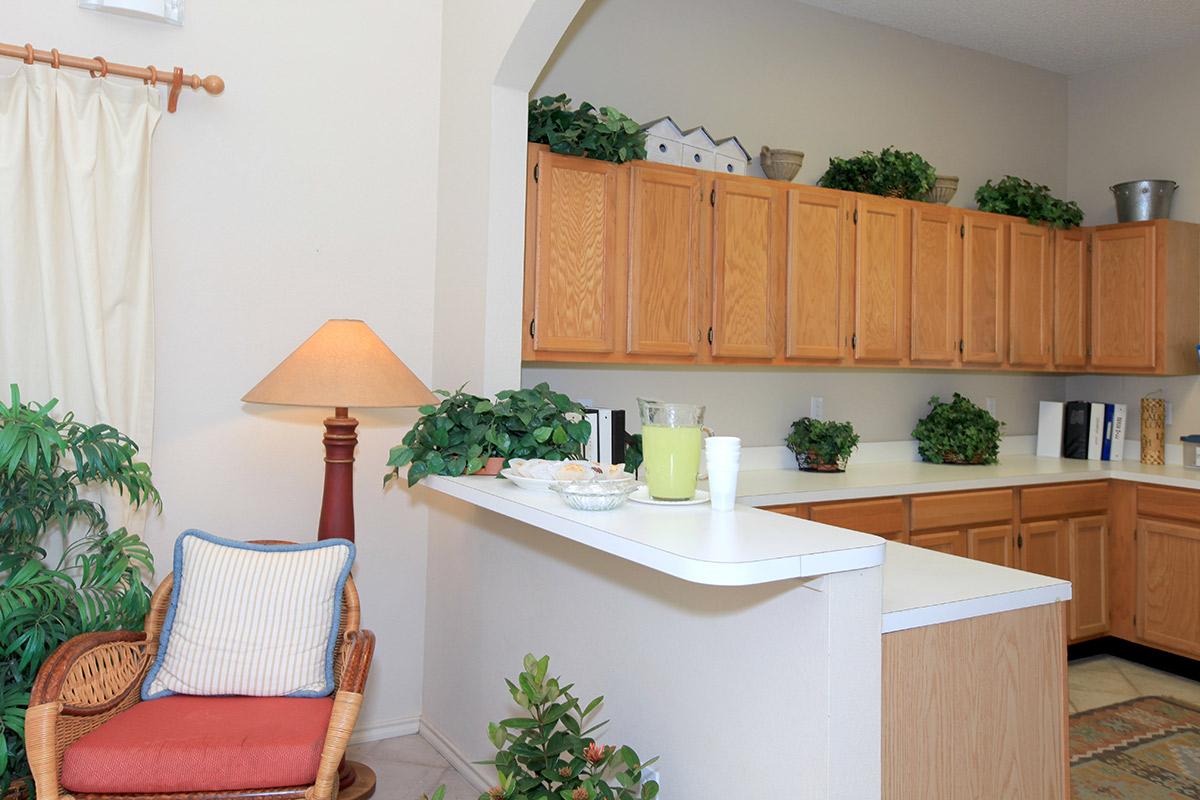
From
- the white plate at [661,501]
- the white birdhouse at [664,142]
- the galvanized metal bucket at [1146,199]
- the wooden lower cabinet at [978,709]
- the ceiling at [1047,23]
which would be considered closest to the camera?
the wooden lower cabinet at [978,709]

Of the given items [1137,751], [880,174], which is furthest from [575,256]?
[1137,751]

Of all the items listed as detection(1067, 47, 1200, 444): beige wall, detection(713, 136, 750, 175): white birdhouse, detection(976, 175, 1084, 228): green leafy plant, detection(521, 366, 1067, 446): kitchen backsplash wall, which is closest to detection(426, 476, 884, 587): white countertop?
detection(521, 366, 1067, 446): kitchen backsplash wall

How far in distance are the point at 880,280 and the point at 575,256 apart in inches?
58.1

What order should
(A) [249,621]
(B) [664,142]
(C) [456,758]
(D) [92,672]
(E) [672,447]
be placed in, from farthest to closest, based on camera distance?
(B) [664,142], (C) [456,758], (A) [249,621], (D) [92,672], (E) [672,447]

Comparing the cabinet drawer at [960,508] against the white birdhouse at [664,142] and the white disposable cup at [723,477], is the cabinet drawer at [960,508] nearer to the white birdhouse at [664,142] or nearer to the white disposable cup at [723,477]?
the white birdhouse at [664,142]

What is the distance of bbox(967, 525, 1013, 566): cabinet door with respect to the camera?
374 centimetres

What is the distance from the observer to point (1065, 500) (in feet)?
13.1

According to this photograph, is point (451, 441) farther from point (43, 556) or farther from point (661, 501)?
point (43, 556)

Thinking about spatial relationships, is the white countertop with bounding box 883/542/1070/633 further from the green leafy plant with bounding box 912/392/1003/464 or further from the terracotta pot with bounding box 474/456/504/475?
the green leafy plant with bounding box 912/392/1003/464

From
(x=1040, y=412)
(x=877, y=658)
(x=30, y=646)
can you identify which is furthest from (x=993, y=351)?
(x=30, y=646)

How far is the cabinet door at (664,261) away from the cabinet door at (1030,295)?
5.95 feet

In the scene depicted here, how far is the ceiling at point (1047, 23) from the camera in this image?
13.2 feet

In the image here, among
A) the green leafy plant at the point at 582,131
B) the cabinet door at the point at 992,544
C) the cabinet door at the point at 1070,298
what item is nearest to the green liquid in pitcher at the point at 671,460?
the green leafy plant at the point at 582,131

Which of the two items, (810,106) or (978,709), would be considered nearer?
(978,709)
